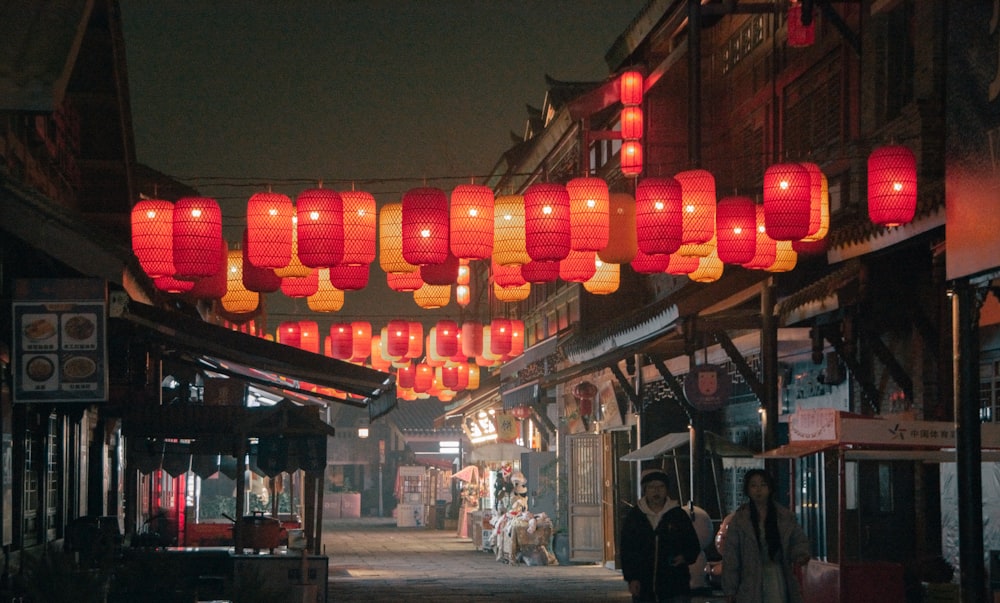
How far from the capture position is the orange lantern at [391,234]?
18.8 metres

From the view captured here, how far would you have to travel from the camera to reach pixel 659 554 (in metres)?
12.1

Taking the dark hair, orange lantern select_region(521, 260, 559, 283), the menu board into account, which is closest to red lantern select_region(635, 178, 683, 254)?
orange lantern select_region(521, 260, 559, 283)

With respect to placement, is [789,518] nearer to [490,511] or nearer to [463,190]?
[463,190]

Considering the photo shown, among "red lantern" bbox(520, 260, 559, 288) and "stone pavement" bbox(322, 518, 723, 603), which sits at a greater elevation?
"red lantern" bbox(520, 260, 559, 288)

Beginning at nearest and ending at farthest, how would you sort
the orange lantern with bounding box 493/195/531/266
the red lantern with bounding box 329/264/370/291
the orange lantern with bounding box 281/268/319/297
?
the orange lantern with bounding box 493/195/531/266 → the red lantern with bounding box 329/264/370/291 → the orange lantern with bounding box 281/268/319/297

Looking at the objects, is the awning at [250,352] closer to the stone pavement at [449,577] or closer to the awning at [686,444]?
the stone pavement at [449,577]

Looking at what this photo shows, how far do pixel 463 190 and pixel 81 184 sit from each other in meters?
5.43

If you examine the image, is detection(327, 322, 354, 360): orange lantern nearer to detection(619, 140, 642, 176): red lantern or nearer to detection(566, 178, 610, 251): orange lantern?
detection(619, 140, 642, 176): red lantern

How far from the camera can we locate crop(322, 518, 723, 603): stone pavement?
23.8m

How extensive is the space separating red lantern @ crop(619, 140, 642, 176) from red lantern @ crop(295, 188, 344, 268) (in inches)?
366

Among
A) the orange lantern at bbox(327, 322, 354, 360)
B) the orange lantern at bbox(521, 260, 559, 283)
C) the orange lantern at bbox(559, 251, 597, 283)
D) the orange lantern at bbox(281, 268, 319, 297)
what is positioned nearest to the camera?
the orange lantern at bbox(521, 260, 559, 283)

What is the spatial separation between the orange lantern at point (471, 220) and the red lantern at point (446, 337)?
18255mm

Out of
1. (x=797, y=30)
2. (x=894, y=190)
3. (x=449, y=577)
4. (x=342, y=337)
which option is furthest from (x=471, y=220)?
(x=342, y=337)

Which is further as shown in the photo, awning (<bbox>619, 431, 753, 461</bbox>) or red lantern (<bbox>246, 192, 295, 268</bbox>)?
awning (<bbox>619, 431, 753, 461</bbox>)
